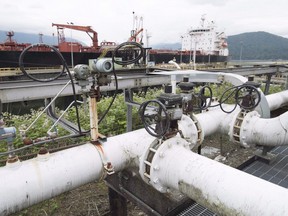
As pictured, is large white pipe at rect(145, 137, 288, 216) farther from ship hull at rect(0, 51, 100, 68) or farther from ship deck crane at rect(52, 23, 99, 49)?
ship deck crane at rect(52, 23, 99, 49)

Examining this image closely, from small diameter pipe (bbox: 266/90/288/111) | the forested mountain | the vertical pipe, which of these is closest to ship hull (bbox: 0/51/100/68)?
small diameter pipe (bbox: 266/90/288/111)

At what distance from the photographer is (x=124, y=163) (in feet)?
6.00

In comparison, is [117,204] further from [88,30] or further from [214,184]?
[88,30]

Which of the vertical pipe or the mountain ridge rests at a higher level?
the mountain ridge

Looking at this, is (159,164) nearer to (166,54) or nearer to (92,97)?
(92,97)

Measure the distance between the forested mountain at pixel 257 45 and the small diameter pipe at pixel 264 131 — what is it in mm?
107574

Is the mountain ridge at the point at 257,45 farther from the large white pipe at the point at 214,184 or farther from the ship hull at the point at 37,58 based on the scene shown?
the large white pipe at the point at 214,184

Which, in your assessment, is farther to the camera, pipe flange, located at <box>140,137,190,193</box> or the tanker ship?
the tanker ship

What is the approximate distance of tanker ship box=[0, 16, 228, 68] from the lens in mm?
14350

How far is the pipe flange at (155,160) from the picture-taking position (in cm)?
154

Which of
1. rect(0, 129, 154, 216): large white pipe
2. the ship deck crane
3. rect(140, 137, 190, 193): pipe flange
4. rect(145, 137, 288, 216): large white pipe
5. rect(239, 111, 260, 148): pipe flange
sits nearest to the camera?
rect(145, 137, 288, 216): large white pipe

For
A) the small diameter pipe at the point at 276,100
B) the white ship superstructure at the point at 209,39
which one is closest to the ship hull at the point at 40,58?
the small diameter pipe at the point at 276,100

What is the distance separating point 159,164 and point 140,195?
0.63m

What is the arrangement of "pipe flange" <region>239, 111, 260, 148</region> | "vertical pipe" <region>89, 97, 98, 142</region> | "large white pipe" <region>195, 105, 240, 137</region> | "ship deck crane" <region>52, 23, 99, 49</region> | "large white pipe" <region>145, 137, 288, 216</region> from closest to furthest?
"large white pipe" <region>145, 137, 288, 216</region>
"vertical pipe" <region>89, 97, 98, 142</region>
"pipe flange" <region>239, 111, 260, 148</region>
"large white pipe" <region>195, 105, 240, 137</region>
"ship deck crane" <region>52, 23, 99, 49</region>
